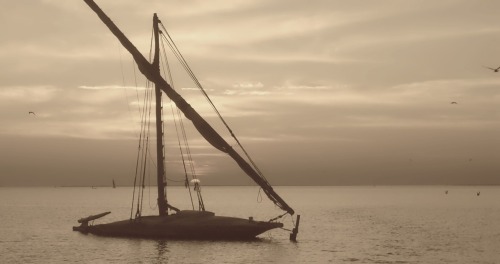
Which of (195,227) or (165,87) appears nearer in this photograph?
(165,87)

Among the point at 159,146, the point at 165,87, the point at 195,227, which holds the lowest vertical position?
the point at 195,227

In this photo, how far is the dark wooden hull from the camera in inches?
2361

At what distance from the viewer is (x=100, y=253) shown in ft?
205

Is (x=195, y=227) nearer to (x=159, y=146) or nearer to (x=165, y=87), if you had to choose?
(x=159, y=146)

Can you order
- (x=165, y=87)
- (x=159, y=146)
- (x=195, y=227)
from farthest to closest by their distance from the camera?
(x=159, y=146)
(x=195, y=227)
(x=165, y=87)

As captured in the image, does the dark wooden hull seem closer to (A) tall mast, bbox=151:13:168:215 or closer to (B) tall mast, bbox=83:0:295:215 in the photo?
(A) tall mast, bbox=151:13:168:215

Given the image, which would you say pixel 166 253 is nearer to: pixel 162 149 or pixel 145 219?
pixel 145 219

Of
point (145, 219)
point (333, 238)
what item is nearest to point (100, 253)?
point (145, 219)

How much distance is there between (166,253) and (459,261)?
25.2 metres

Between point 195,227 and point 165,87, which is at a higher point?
point 165,87

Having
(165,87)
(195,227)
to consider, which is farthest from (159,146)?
(165,87)

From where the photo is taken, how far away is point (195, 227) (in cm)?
6012

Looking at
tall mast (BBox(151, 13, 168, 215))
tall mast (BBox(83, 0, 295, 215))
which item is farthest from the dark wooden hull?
tall mast (BBox(83, 0, 295, 215))

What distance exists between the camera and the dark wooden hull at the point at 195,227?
197 feet
